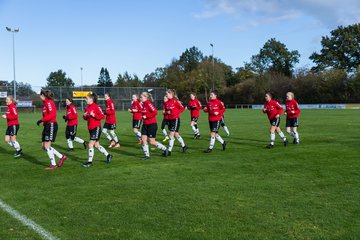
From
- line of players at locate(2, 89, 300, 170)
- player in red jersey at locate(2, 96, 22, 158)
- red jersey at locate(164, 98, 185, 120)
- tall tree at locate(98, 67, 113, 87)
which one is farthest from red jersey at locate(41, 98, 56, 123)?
tall tree at locate(98, 67, 113, 87)

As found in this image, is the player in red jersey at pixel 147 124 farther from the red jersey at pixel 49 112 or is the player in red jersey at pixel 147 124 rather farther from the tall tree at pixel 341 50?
the tall tree at pixel 341 50

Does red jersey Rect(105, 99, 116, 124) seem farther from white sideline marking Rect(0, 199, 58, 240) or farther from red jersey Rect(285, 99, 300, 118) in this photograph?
white sideline marking Rect(0, 199, 58, 240)

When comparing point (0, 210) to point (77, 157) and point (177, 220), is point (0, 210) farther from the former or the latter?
point (77, 157)

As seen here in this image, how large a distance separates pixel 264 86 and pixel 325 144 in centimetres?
6823

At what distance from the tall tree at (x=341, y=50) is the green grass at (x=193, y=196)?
286 ft

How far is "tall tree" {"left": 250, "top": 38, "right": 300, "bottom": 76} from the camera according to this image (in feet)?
376

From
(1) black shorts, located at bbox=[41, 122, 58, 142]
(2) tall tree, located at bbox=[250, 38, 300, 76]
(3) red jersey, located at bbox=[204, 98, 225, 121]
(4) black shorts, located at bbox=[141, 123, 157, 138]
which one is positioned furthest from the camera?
(2) tall tree, located at bbox=[250, 38, 300, 76]

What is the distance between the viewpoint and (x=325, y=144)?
14.2 metres

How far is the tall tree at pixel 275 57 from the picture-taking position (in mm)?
114688

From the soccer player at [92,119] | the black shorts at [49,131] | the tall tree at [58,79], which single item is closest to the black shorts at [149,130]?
the soccer player at [92,119]

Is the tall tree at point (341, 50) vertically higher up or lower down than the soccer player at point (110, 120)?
higher up

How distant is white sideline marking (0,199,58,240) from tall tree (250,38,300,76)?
111 metres

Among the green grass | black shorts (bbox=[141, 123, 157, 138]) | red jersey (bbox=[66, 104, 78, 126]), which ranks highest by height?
red jersey (bbox=[66, 104, 78, 126])

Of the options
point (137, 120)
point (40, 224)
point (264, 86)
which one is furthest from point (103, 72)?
point (40, 224)
